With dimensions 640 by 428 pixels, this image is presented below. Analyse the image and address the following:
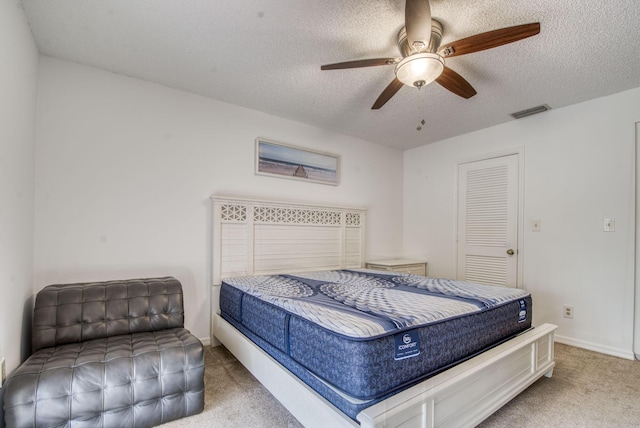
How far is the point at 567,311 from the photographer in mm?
3027

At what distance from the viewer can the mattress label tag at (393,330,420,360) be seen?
139 cm

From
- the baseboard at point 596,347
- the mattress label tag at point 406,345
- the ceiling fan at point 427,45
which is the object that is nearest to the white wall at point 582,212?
the baseboard at point 596,347

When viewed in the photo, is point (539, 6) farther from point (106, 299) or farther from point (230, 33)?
point (106, 299)

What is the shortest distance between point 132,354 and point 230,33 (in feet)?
6.73

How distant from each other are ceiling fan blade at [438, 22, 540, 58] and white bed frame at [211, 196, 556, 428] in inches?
69.1

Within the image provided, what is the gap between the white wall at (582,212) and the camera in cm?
273

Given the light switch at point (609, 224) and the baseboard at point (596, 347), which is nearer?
the baseboard at point (596, 347)

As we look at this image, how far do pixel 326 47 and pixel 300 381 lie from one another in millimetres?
2124

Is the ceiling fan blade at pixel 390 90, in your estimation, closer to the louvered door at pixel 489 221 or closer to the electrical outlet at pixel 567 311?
the louvered door at pixel 489 221

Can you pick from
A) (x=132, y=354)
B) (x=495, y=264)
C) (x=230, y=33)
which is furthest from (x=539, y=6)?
(x=132, y=354)

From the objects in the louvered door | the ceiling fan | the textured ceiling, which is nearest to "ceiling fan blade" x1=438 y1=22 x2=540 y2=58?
the ceiling fan

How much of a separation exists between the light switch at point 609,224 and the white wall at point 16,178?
4.43 metres

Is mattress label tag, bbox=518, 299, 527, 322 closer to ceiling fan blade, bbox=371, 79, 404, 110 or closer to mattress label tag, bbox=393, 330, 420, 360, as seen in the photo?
mattress label tag, bbox=393, 330, 420, 360

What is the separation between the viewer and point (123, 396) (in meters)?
1.59
